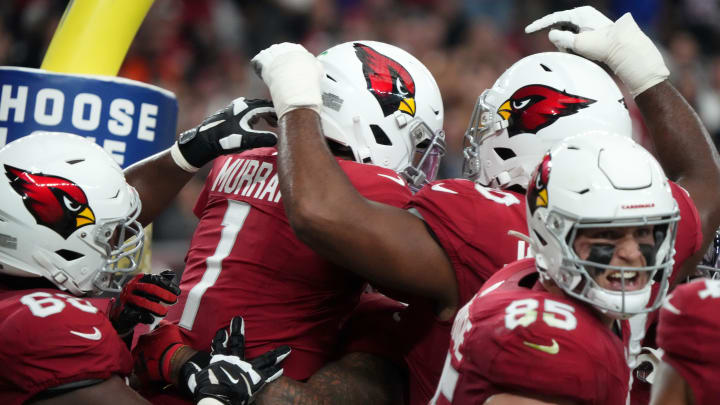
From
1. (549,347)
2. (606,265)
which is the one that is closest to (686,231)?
(606,265)

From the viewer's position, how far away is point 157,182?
11.7 ft

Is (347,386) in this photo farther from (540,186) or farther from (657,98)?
(657,98)

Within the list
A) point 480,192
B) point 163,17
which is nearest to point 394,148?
point 480,192

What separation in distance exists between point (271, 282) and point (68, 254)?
0.63m

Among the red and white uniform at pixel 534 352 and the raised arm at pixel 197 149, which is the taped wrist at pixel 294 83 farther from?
the red and white uniform at pixel 534 352

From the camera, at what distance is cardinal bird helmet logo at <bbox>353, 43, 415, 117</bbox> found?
3.23m

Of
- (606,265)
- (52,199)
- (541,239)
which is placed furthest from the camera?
(52,199)

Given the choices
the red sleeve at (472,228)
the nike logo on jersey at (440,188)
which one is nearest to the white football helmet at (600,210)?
the red sleeve at (472,228)

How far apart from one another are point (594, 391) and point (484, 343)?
0.91 ft

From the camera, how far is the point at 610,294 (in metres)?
2.38

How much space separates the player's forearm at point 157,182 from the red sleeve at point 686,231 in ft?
5.69

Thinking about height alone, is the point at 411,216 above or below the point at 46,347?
above

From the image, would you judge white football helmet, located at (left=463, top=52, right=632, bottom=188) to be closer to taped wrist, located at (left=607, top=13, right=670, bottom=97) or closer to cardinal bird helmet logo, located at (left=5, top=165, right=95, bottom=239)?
taped wrist, located at (left=607, top=13, right=670, bottom=97)

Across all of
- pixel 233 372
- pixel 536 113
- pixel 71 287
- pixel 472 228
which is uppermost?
pixel 536 113
